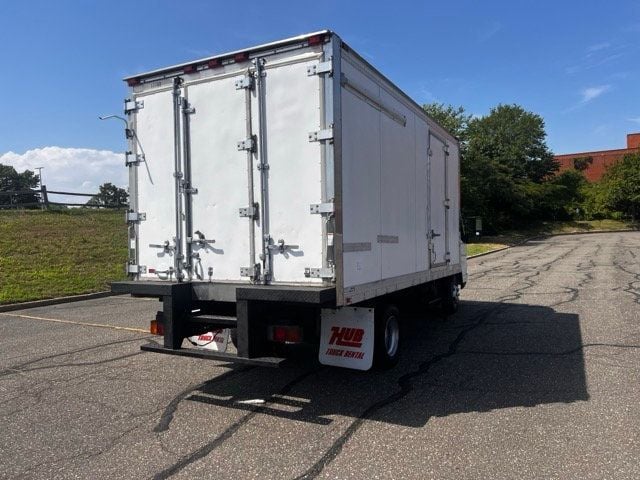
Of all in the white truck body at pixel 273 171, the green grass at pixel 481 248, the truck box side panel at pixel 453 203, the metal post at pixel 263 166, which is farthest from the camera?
the green grass at pixel 481 248

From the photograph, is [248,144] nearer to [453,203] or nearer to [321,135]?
[321,135]

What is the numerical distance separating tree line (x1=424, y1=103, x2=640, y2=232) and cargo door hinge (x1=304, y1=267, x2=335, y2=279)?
3591 cm

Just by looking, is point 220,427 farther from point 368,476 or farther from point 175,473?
point 368,476

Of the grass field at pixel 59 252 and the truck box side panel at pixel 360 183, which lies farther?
the grass field at pixel 59 252

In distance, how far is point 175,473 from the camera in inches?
142

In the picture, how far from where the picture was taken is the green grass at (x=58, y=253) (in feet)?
43.4

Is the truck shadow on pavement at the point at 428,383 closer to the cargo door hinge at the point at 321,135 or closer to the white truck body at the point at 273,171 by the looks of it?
the white truck body at the point at 273,171

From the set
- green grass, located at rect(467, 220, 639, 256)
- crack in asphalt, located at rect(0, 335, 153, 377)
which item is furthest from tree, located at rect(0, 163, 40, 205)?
crack in asphalt, located at rect(0, 335, 153, 377)

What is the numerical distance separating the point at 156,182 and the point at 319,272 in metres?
2.27

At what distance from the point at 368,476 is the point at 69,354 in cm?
523

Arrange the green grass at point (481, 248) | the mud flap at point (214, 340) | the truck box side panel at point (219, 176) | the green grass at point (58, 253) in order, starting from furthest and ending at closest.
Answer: the green grass at point (481, 248), the green grass at point (58, 253), the mud flap at point (214, 340), the truck box side panel at point (219, 176)

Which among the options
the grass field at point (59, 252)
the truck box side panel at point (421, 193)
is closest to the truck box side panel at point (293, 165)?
the truck box side panel at point (421, 193)

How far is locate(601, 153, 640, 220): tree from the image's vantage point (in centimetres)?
5644

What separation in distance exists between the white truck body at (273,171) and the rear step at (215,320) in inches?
14.0
